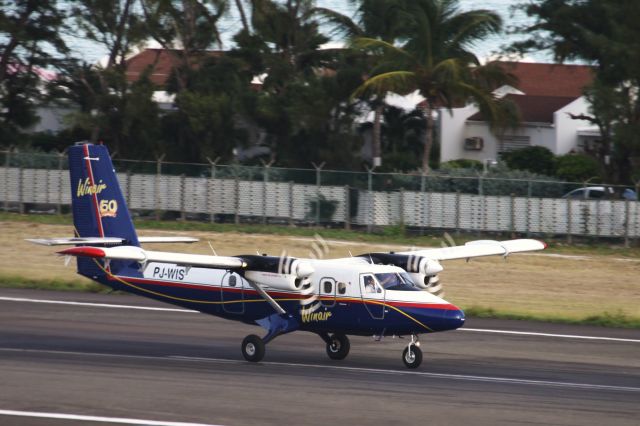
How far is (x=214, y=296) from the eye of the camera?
21234 millimetres

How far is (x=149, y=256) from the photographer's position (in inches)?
753

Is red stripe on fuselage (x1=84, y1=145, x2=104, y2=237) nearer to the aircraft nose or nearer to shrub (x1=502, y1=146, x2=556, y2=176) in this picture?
the aircraft nose

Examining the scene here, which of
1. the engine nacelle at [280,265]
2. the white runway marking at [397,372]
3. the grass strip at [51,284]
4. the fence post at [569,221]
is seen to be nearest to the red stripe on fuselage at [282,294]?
the engine nacelle at [280,265]

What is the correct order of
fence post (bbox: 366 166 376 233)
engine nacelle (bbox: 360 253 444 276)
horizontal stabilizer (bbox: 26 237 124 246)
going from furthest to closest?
fence post (bbox: 366 166 376 233) → engine nacelle (bbox: 360 253 444 276) → horizontal stabilizer (bbox: 26 237 124 246)

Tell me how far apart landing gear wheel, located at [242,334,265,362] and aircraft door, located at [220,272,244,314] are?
0.80m

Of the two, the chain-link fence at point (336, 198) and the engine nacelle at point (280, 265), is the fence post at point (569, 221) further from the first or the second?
the engine nacelle at point (280, 265)

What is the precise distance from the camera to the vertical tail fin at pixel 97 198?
74.7 feet

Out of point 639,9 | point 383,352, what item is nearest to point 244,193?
point 639,9

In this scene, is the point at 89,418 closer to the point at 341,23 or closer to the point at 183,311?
the point at 183,311

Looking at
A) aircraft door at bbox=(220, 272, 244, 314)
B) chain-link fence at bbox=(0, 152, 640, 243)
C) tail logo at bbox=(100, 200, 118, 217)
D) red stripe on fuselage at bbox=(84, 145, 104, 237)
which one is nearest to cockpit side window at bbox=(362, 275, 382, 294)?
aircraft door at bbox=(220, 272, 244, 314)

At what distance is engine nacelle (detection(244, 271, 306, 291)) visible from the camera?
19.9m

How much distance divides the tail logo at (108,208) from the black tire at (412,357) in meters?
7.44

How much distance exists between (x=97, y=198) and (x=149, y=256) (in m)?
4.29

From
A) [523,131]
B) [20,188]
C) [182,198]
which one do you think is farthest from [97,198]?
[523,131]
